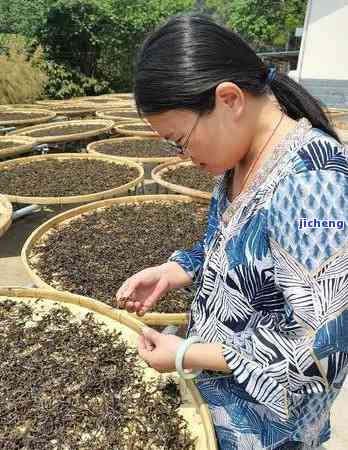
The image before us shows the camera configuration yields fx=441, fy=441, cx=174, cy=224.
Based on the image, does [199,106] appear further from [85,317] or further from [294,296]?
[85,317]

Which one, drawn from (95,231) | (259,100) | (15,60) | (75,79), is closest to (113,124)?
(95,231)

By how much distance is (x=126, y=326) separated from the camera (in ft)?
5.83

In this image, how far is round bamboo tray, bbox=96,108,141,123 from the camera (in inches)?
328

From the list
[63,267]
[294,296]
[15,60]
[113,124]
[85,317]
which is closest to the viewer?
[294,296]

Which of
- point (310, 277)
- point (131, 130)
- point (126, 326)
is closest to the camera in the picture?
point (310, 277)

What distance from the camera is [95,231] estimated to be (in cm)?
333

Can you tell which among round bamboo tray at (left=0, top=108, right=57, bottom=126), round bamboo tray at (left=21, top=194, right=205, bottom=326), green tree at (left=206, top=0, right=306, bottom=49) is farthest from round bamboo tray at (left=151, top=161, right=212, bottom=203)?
green tree at (left=206, top=0, right=306, bottom=49)

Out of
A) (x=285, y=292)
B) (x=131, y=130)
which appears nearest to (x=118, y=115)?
(x=131, y=130)

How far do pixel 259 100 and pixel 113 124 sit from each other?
22.9ft

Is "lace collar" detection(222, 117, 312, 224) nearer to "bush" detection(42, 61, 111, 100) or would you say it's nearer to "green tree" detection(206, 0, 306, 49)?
"bush" detection(42, 61, 111, 100)

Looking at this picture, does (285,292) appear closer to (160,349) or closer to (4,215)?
(160,349)

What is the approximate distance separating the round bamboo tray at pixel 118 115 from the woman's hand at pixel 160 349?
7.38 metres

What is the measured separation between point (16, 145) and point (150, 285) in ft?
17.9

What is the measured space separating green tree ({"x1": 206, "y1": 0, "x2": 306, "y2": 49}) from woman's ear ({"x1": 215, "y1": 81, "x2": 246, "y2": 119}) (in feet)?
88.9
